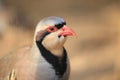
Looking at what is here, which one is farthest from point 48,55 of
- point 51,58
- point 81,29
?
point 81,29

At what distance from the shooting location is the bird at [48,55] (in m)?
1.10

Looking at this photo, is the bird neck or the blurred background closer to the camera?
the bird neck

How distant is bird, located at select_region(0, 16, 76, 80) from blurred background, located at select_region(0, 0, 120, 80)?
0.45m

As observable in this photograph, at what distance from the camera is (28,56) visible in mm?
1150

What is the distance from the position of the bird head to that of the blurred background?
0.47m

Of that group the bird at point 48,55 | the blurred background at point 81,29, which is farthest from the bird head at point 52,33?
the blurred background at point 81,29

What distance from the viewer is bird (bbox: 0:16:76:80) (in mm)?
1098

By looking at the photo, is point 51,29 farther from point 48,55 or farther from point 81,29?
point 81,29

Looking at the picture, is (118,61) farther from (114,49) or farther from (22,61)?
(22,61)

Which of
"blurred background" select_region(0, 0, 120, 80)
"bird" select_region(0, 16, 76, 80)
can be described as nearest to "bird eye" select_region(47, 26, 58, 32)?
"bird" select_region(0, 16, 76, 80)

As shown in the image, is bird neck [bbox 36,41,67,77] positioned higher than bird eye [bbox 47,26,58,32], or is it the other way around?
bird eye [bbox 47,26,58,32]

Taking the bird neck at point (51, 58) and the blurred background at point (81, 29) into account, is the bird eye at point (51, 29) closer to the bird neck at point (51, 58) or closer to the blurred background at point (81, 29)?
the bird neck at point (51, 58)

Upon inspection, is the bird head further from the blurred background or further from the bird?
the blurred background

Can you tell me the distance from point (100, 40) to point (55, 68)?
0.60 metres
